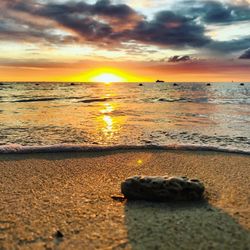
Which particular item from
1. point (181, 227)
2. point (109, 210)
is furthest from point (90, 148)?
point (181, 227)

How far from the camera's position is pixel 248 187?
555 cm

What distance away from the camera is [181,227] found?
400cm

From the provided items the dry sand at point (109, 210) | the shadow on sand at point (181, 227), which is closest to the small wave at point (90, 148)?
the dry sand at point (109, 210)

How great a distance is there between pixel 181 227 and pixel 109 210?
1040 mm

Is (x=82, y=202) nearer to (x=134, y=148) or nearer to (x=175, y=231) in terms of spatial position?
(x=175, y=231)

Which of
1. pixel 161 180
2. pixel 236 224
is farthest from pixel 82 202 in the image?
pixel 236 224

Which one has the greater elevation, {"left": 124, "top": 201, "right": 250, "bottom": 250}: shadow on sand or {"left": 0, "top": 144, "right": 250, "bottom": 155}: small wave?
{"left": 0, "top": 144, "right": 250, "bottom": 155}: small wave

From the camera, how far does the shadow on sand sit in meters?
3.61

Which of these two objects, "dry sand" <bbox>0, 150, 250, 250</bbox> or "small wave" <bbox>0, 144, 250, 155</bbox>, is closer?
"dry sand" <bbox>0, 150, 250, 250</bbox>

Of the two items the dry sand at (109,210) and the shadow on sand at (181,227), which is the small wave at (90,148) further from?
the shadow on sand at (181,227)

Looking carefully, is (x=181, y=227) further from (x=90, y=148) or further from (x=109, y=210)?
(x=90, y=148)

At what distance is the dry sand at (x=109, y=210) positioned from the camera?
3.68 meters

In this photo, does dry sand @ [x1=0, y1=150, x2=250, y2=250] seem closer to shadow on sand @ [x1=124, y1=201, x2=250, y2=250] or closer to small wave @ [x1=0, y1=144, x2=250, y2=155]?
shadow on sand @ [x1=124, y1=201, x2=250, y2=250]

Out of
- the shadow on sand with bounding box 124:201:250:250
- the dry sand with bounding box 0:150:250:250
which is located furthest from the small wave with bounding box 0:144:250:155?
the shadow on sand with bounding box 124:201:250:250
